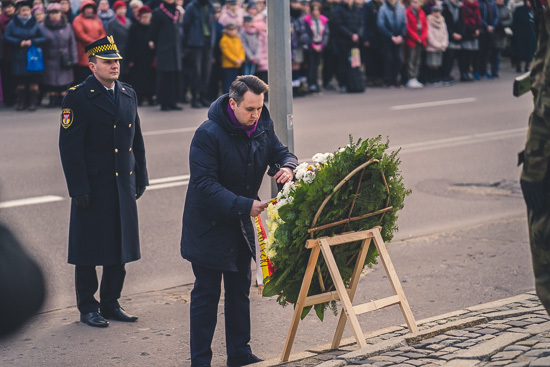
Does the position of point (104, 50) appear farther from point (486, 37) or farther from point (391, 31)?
point (486, 37)

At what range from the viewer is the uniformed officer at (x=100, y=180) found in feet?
21.6

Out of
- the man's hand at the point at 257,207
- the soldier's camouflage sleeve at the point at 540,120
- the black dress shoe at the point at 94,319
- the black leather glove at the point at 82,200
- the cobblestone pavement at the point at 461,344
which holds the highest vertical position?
the soldier's camouflage sleeve at the point at 540,120

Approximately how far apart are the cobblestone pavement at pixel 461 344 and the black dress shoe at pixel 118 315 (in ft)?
5.03

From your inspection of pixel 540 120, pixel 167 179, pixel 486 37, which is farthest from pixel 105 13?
pixel 540 120

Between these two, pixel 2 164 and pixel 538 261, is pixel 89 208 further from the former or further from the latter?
pixel 2 164

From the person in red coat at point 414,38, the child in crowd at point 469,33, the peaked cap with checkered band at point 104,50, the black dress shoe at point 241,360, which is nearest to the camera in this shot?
the black dress shoe at point 241,360

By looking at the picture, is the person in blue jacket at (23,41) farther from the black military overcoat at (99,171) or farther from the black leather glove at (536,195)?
the black leather glove at (536,195)

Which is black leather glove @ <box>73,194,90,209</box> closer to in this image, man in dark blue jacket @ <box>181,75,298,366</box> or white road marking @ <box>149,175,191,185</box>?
man in dark blue jacket @ <box>181,75,298,366</box>

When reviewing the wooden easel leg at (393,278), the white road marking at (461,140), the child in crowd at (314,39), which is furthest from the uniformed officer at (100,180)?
the child in crowd at (314,39)

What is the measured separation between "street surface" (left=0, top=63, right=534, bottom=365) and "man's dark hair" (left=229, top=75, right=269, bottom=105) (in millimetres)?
1598

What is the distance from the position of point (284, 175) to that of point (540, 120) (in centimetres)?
179

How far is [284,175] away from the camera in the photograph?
554cm

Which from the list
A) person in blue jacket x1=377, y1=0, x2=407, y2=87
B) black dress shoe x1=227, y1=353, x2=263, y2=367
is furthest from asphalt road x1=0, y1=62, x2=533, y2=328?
person in blue jacket x1=377, y1=0, x2=407, y2=87

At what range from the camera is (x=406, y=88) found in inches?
900
